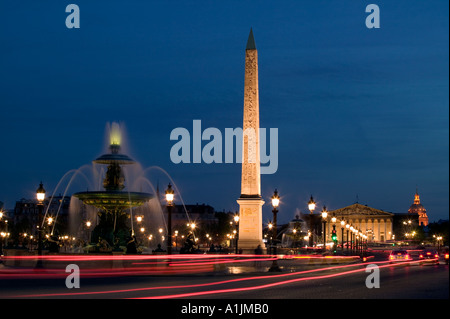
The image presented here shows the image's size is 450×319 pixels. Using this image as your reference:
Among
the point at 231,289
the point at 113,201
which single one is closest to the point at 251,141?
the point at 113,201

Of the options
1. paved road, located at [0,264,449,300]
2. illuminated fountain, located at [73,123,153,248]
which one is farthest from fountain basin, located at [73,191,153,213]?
paved road, located at [0,264,449,300]

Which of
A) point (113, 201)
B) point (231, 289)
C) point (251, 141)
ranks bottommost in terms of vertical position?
point (231, 289)

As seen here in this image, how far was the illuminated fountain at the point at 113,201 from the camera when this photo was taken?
41.1 metres

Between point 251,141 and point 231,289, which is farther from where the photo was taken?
point 251,141

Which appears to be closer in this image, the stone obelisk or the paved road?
the paved road

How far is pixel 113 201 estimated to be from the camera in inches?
1636

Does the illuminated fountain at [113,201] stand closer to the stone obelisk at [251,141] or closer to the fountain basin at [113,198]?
the fountain basin at [113,198]

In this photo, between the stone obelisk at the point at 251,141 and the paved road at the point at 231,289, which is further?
the stone obelisk at the point at 251,141

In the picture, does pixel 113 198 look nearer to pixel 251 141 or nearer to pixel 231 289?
pixel 251 141

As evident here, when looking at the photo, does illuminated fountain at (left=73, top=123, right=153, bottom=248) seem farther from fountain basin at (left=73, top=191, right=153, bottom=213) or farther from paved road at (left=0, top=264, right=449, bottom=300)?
paved road at (left=0, top=264, right=449, bottom=300)

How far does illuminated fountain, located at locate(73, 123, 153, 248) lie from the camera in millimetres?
41125

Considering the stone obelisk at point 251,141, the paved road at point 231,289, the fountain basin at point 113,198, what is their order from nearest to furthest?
the paved road at point 231,289 < the fountain basin at point 113,198 < the stone obelisk at point 251,141

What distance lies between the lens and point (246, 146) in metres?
54.6

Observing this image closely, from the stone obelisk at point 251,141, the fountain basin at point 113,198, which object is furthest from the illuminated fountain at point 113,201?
the stone obelisk at point 251,141
